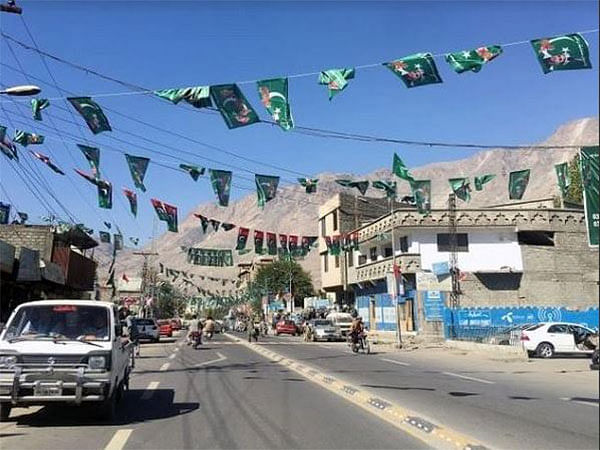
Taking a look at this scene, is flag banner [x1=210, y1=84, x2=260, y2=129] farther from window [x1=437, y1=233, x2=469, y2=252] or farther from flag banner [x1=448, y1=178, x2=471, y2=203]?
window [x1=437, y1=233, x2=469, y2=252]

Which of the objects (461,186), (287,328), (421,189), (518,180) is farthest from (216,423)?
(287,328)

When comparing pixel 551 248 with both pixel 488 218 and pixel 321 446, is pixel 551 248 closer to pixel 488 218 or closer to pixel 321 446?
pixel 488 218

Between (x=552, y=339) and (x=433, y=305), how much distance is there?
1764 cm

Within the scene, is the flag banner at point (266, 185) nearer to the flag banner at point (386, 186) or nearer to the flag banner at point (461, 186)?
the flag banner at point (386, 186)

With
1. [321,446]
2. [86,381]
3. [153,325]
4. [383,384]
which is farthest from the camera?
[153,325]

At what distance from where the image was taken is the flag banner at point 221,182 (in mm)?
22141

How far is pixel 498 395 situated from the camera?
43.8ft

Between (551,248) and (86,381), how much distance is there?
42.8m

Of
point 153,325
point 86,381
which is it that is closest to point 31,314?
point 86,381

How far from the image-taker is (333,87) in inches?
571

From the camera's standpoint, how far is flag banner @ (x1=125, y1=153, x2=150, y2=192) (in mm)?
20062

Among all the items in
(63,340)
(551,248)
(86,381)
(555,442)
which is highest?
(551,248)

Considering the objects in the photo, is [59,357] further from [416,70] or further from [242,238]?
[242,238]

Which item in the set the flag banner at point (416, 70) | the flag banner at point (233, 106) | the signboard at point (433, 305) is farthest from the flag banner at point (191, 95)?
the signboard at point (433, 305)
